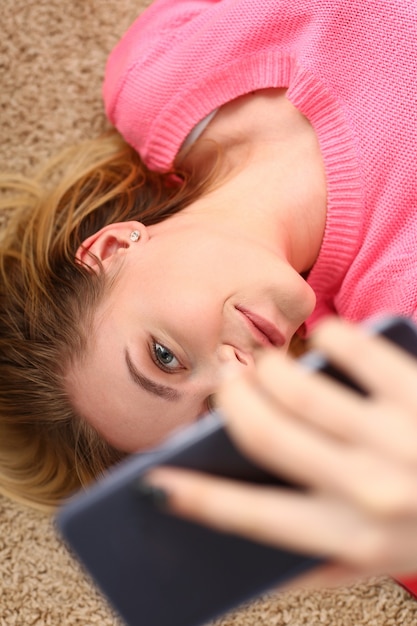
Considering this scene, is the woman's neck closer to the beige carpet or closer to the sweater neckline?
the sweater neckline

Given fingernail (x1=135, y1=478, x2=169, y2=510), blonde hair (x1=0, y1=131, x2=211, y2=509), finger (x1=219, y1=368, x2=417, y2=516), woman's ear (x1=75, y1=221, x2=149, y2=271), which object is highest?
finger (x1=219, y1=368, x2=417, y2=516)

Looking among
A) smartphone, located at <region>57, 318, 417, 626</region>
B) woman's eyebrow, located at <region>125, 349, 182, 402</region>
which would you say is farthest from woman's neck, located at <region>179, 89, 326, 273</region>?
smartphone, located at <region>57, 318, 417, 626</region>

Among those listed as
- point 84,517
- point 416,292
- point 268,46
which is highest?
point 268,46

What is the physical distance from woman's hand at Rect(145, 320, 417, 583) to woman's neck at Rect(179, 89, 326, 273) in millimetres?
525

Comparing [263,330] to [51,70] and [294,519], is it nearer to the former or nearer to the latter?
[294,519]

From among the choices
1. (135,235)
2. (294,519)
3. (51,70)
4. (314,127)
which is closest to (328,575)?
(294,519)

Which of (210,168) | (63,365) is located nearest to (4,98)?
(210,168)

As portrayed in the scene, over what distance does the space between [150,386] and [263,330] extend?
15cm

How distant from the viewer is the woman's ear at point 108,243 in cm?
93

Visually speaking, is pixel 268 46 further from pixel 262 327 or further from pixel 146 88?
pixel 262 327

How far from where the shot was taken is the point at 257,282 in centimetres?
83

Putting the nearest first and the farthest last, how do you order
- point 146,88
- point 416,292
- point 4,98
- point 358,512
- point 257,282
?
1. point 358,512
2. point 257,282
3. point 416,292
4. point 146,88
5. point 4,98

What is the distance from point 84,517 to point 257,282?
1.36ft

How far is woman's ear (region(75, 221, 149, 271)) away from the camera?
3.04ft
